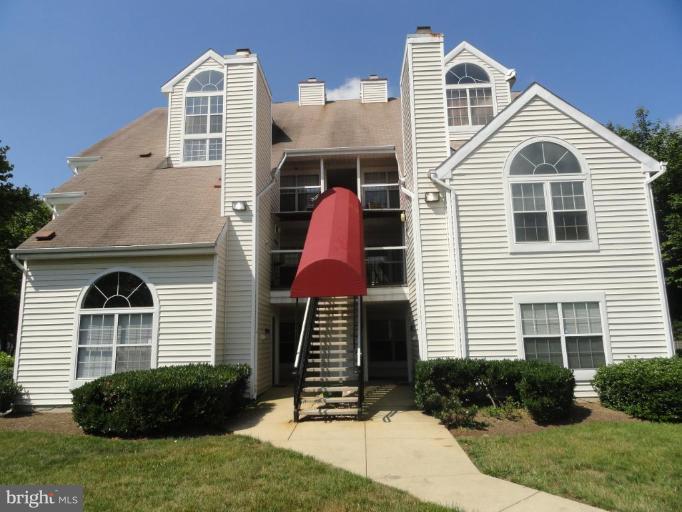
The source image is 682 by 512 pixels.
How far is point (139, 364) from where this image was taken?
11336mm

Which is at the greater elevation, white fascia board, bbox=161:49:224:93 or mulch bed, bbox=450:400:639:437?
white fascia board, bbox=161:49:224:93

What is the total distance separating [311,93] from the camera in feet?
71.5

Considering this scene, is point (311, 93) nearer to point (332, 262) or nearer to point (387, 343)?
point (387, 343)

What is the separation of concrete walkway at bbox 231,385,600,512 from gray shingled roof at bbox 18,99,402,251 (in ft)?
16.9

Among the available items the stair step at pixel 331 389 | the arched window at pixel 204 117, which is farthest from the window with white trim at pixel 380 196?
the stair step at pixel 331 389

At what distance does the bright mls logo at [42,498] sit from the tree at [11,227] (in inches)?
463

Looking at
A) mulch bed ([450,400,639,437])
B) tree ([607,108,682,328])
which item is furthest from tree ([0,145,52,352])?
tree ([607,108,682,328])

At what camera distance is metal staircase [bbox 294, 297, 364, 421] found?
9680mm

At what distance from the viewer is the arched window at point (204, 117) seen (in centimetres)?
1695

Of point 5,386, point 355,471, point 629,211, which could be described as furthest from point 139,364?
point 629,211

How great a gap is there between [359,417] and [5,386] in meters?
8.48

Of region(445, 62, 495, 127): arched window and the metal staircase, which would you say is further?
region(445, 62, 495, 127): arched window

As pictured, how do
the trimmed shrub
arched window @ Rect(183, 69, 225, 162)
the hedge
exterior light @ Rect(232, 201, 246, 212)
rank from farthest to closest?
arched window @ Rect(183, 69, 225, 162)
exterior light @ Rect(232, 201, 246, 212)
the hedge
the trimmed shrub

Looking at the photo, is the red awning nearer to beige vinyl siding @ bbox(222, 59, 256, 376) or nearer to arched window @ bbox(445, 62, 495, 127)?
beige vinyl siding @ bbox(222, 59, 256, 376)
